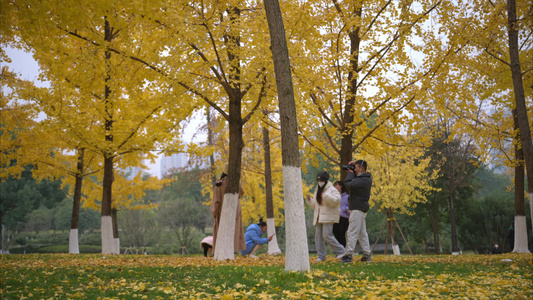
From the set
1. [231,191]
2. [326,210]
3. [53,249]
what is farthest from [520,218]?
[53,249]

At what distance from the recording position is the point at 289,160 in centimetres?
628

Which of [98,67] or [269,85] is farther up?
[98,67]

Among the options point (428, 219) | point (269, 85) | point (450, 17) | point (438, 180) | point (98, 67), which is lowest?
point (428, 219)

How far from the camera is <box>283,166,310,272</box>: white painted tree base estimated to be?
6094 mm

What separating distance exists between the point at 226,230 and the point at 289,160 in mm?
4108

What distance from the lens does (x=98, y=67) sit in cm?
1039

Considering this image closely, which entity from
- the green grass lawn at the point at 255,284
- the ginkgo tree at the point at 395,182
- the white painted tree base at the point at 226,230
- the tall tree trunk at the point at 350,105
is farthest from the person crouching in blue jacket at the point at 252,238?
the ginkgo tree at the point at 395,182

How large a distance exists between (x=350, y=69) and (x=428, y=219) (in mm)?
22159

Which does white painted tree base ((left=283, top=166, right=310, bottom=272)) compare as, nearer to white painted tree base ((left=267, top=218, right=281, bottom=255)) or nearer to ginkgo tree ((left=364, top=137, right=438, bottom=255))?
white painted tree base ((left=267, top=218, right=281, bottom=255))

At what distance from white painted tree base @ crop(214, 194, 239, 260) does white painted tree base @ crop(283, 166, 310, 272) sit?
3.79m

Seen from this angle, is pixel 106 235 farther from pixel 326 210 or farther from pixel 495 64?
pixel 495 64

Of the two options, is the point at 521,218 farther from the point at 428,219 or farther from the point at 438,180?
the point at 428,219

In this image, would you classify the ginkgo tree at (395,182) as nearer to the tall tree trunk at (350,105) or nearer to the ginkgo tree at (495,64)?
the ginkgo tree at (495,64)

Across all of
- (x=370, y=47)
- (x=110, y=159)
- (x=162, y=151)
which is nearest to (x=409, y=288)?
(x=370, y=47)
